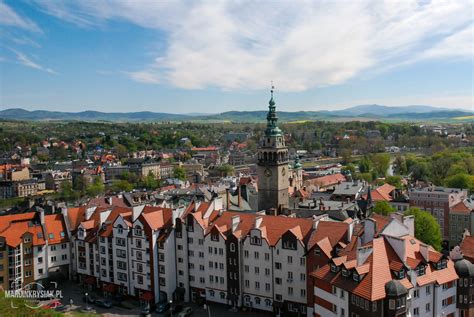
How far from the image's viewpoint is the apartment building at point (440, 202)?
82688 millimetres

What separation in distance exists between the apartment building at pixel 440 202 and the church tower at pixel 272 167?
31.3 metres

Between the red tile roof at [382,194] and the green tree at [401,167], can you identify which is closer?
the red tile roof at [382,194]

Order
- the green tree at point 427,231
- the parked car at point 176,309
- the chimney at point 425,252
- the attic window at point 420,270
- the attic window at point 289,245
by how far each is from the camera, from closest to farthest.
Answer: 1. the attic window at point 420,270
2. the chimney at point 425,252
3. the attic window at point 289,245
4. the parked car at point 176,309
5. the green tree at point 427,231

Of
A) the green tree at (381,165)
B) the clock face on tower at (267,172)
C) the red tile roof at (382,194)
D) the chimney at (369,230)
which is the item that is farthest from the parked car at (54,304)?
the green tree at (381,165)

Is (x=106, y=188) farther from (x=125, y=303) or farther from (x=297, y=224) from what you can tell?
(x=297, y=224)

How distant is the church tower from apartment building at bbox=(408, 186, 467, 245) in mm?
31337

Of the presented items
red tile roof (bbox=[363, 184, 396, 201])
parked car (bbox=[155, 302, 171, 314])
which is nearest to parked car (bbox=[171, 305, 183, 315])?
parked car (bbox=[155, 302, 171, 314])

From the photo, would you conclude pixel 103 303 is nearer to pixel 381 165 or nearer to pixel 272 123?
pixel 272 123

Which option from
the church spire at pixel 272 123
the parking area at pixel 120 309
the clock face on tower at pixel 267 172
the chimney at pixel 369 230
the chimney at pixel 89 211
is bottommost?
the parking area at pixel 120 309

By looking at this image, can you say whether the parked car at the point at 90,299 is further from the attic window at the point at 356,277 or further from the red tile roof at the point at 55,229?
the attic window at the point at 356,277

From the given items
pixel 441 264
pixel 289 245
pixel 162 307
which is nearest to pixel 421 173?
pixel 289 245

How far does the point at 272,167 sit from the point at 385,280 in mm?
33093

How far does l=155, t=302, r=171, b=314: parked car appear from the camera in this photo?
5106 cm

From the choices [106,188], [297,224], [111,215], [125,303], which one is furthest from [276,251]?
[106,188]
